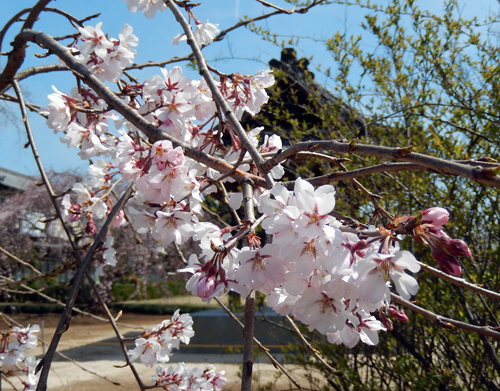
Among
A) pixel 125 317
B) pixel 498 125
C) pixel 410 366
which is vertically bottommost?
pixel 125 317

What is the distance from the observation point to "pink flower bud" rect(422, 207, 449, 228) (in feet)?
2.14

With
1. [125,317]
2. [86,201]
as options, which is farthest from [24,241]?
[86,201]

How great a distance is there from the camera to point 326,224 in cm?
77

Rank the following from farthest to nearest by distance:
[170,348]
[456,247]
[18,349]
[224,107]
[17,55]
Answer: [18,349] → [170,348] → [17,55] → [224,107] → [456,247]

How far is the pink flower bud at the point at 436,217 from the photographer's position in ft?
2.14

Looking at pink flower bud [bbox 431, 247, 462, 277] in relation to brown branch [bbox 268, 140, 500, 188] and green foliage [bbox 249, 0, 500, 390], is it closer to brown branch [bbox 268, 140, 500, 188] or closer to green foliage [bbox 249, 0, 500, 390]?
brown branch [bbox 268, 140, 500, 188]

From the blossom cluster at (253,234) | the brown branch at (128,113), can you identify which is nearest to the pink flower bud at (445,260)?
the blossom cluster at (253,234)

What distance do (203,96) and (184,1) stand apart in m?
0.50

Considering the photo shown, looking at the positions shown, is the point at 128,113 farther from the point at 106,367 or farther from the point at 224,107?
the point at 106,367

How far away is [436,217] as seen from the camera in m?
0.66

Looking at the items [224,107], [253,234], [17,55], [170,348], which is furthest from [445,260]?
[17,55]

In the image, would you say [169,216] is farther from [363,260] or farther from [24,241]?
[24,241]

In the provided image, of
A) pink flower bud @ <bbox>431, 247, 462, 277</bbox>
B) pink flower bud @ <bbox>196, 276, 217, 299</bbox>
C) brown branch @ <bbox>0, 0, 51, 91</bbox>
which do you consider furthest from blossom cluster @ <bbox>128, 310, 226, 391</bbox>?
pink flower bud @ <bbox>431, 247, 462, 277</bbox>

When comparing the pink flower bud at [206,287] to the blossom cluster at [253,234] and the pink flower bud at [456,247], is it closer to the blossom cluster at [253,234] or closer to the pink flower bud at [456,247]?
the blossom cluster at [253,234]
